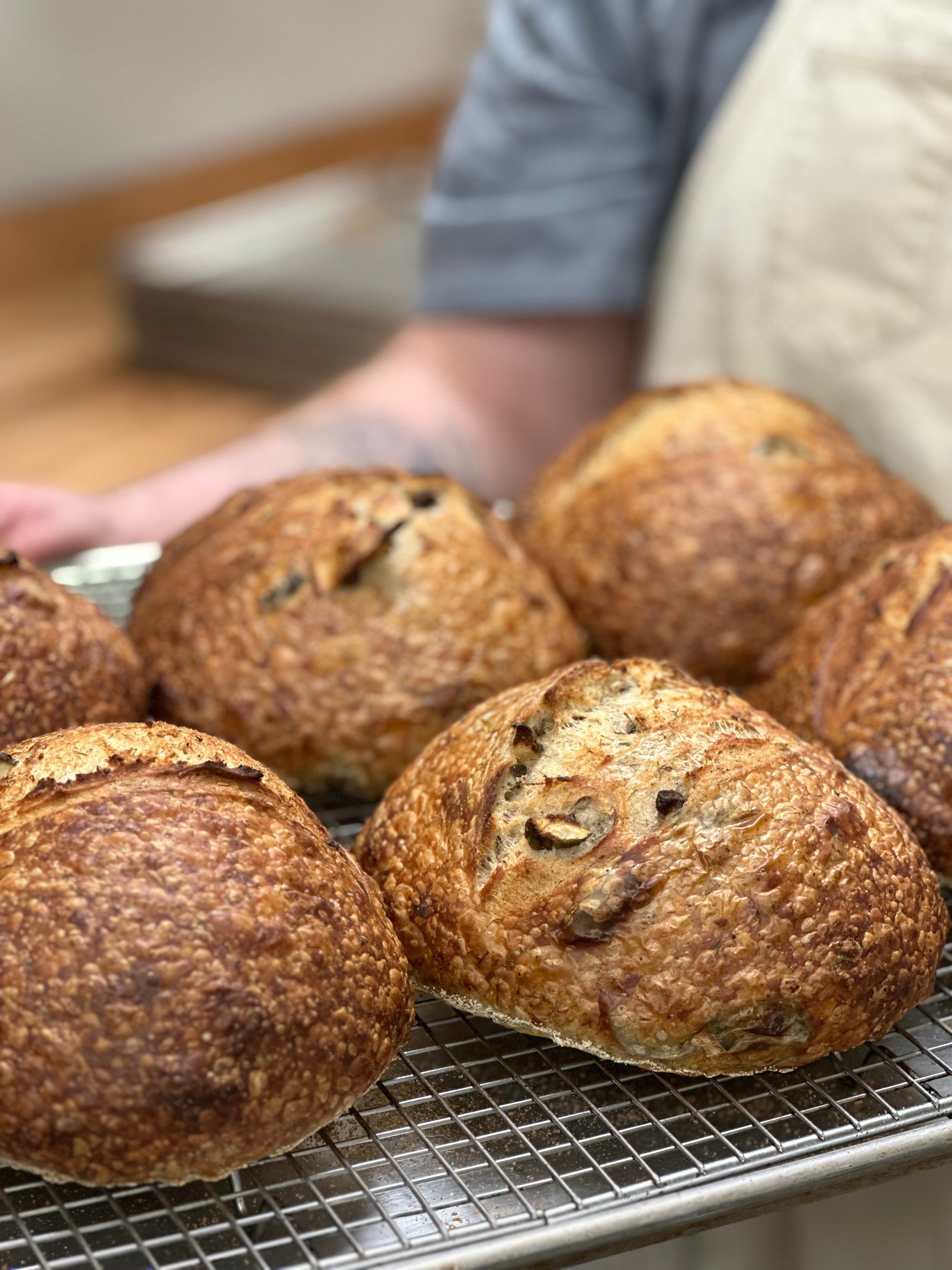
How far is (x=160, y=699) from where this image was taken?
1454 millimetres

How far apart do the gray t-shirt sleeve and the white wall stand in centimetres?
251

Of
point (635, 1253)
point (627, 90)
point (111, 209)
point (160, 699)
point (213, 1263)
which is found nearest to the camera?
point (213, 1263)

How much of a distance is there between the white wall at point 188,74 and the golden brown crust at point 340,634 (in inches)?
135

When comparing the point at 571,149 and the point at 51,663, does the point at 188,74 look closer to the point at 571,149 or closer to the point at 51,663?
the point at 571,149

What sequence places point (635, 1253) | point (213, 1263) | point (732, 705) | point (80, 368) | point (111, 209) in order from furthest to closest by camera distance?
1. point (111, 209)
2. point (80, 368)
3. point (635, 1253)
4. point (732, 705)
5. point (213, 1263)

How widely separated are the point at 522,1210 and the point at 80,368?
3776 millimetres

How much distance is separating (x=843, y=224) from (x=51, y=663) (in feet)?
4.11

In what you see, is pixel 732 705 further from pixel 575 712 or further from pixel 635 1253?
pixel 635 1253

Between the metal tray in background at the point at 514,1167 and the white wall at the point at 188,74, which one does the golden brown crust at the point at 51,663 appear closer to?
the metal tray in background at the point at 514,1167

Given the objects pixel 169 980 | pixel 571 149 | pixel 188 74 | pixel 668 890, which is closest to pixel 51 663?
pixel 169 980

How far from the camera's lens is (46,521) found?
68.7 inches

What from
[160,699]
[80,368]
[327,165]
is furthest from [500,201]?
[327,165]

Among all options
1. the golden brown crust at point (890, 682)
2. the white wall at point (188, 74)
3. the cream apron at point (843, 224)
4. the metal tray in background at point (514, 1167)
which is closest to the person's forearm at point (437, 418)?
the cream apron at point (843, 224)

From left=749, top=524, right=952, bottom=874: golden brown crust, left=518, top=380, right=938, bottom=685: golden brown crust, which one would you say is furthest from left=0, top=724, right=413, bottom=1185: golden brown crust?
left=518, top=380, right=938, bottom=685: golden brown crust
